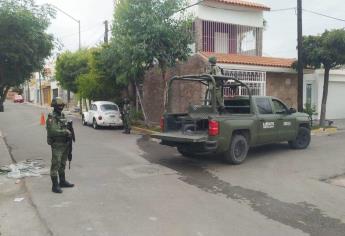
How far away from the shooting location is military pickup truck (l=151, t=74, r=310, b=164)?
976cm

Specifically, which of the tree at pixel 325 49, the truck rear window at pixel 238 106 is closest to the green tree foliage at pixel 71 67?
the tree at pixel 325 49

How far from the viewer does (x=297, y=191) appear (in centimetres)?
775

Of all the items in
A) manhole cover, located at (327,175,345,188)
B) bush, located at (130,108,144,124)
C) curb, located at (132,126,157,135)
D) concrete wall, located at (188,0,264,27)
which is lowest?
manhole cover, located at (327,175,345,188)

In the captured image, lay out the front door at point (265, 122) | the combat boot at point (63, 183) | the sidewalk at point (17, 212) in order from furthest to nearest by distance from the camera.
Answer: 1. the front door at point (265, 122)
2. the combat boot at point (63, 183)
3. the sidewalk at point (17, 212)

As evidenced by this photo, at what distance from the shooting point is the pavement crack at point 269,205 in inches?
230

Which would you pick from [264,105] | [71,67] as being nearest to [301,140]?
[264,105]

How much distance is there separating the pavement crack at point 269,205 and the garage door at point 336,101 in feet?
48.3

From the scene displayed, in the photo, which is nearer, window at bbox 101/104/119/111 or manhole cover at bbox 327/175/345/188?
manhole cover at bbox 327/175/345/188

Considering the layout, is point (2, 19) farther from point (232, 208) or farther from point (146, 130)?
point (146, 130)

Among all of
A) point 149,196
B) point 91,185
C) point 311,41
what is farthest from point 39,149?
point 311,41

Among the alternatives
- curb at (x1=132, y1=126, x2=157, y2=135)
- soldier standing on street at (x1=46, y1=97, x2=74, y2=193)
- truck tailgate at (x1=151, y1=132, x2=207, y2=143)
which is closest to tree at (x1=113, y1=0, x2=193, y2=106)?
curb at (x1=132, y1=126, x2=157, y2=135)

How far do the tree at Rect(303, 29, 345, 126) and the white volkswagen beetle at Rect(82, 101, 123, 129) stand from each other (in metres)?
9.48

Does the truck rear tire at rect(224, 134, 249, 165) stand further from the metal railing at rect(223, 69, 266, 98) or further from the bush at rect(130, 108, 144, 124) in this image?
the bush at rect(130, 108, 144, 124)

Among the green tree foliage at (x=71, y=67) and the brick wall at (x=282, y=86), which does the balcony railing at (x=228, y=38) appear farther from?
the green tree foliage at (x=71, y=67)
